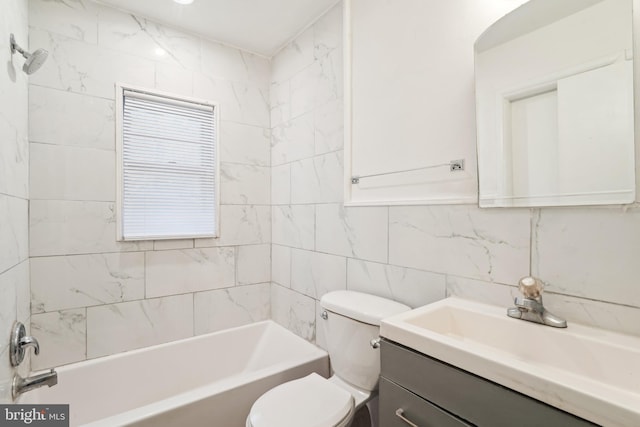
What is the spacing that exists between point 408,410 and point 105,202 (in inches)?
77.5

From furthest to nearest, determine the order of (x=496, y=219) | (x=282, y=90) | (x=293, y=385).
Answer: (x=282, y=90)
(x=293, y=385)
(x=496, y=219)

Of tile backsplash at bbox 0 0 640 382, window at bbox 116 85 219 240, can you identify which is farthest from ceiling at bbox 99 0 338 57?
window at bbox 116 85 219 240

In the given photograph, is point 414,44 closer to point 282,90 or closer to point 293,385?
point 282,90

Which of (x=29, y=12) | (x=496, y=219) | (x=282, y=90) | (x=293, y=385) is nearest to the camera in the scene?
(x=496, y=219)

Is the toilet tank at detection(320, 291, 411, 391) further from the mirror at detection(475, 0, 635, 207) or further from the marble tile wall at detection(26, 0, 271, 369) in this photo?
the marble tile wall at detection(26, 0, 271, 369)

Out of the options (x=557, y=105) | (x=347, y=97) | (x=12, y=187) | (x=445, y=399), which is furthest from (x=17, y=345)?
(x=557, y=105)

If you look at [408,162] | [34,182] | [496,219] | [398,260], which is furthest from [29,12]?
[496,219]

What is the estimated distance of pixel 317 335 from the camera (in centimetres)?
204

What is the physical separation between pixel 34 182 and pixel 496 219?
229 centimetres

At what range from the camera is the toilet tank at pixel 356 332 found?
1.33 meters

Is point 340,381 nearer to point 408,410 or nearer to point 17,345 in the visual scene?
point 408,410

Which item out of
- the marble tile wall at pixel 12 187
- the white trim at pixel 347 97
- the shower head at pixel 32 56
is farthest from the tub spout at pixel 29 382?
the white trim at pixel 347 97

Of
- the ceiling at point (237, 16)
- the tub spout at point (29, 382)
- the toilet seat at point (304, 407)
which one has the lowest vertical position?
the toilet seat at point (304, 407)

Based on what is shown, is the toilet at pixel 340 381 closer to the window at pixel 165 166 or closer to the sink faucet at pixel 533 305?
the sink faucet at pixel 533 305
